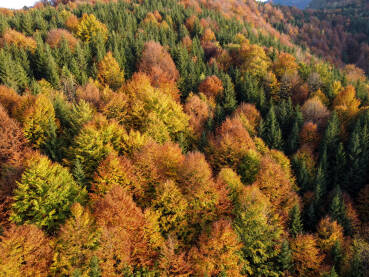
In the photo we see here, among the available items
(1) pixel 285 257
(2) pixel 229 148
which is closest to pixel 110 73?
(2) pixel 229 148

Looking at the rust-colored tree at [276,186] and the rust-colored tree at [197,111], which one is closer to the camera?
the rust-colored tree at [276,186]

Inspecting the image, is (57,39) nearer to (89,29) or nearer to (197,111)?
(89,29)

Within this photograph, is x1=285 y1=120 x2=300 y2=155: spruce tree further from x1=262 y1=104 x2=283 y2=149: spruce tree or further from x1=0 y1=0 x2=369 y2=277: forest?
x1=262 y1=104 x2=283 y2=149: spruce tree

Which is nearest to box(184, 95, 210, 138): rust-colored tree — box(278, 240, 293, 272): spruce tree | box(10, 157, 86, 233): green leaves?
box(278, 240, 293, 272): spruce tree

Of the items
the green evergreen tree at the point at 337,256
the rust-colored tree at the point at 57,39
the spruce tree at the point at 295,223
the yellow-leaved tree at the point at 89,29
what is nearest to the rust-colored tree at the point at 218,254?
the spruce tree at the point at 295,223

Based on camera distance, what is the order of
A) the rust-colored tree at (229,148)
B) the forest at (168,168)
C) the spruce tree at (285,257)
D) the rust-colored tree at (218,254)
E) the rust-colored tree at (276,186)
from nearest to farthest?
the forest at (168,168), the rust-colored tree at (218,254), the spruce tree at (285,257), the rust-colored tree at (276,186), the rust-colored tree at (229,148)

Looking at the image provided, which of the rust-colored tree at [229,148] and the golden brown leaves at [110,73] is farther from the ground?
the golden brown leaves at [110,73]

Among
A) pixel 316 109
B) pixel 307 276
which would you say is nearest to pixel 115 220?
pixel 307 276

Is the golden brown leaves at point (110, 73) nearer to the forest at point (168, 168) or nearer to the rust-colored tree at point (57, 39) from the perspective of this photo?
the forest at point (168, 168)
